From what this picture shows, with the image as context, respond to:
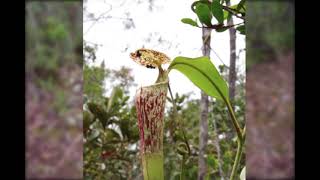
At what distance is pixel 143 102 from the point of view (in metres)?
0.70

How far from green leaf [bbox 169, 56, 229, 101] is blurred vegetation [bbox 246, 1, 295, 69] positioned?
0.71ft

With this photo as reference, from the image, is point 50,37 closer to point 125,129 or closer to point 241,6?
point 241,6

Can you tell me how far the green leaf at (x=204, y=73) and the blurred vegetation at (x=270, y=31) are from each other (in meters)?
0.22

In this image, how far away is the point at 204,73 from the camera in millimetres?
675

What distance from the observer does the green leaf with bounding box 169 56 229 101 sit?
0.67 metres

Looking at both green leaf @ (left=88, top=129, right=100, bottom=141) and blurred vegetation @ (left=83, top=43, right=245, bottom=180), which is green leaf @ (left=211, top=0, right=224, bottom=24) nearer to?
blurred vegetation @ (left=83, top=43, right=245, bottom=180)

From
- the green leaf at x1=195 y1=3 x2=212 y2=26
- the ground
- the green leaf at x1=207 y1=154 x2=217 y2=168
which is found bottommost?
the green leaf at x1=207 y1=154 x2=217 y2=168

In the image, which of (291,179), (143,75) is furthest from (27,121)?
(143,75)

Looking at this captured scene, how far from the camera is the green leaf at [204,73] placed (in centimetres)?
67

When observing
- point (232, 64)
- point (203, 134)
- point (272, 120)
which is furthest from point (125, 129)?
point (272, 120)

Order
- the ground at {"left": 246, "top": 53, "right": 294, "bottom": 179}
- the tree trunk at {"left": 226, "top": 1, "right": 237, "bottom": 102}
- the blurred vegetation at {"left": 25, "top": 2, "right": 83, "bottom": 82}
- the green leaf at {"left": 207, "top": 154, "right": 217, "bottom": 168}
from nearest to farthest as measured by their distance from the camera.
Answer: the blurred vegetation at {"left": 25, "top": 2, "right": 83, "bottom": 82}
the ground at {"left": 246, "top": 53, "right": 294, "bottom": 179}
the tree trunk at {"left": 226, "top": 1, "right": 237, "bottom": 102}
the green leaf at {"left": 207, "top": 154, "right": 217, "bottom": 168}

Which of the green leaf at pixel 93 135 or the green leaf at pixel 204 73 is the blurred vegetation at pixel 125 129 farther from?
the green leaf at pixel 204 73

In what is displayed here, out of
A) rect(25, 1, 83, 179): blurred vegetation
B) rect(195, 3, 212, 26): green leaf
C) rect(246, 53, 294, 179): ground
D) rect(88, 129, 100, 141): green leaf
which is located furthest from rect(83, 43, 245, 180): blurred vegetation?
rect(25, 1, 83, 179): blurred vegetation

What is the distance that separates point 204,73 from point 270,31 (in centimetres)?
26
